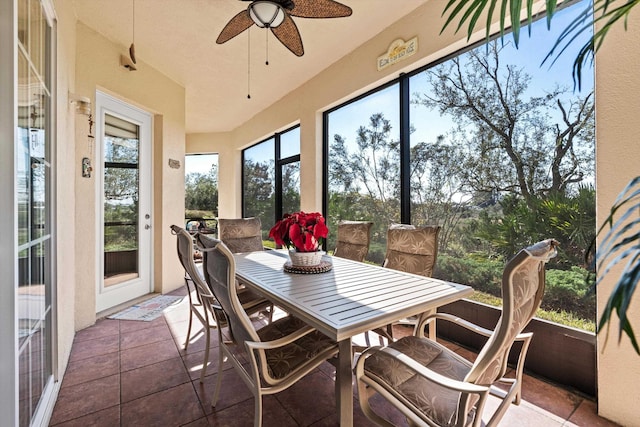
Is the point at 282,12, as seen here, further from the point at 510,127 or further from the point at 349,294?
the point at 349,294

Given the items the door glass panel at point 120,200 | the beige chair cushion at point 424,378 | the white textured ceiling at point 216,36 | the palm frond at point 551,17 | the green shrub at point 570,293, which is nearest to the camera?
the palm frond at point 551,17

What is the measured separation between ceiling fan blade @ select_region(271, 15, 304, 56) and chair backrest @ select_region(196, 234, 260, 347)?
1.89 metres

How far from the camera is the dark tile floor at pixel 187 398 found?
65.5 inches

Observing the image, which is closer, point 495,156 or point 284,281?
point 284,281

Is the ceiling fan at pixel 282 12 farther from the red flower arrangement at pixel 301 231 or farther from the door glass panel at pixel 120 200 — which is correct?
the door glass panel at pixel 120 200

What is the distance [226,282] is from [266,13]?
77.2 inches

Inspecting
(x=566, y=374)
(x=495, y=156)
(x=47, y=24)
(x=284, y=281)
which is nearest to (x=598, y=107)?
(x=495, y=156)

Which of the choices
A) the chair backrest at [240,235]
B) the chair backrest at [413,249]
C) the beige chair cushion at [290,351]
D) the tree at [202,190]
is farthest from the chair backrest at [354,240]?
the tree at [202,190]

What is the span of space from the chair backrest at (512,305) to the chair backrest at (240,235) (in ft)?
8.54

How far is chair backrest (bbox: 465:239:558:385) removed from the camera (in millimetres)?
955

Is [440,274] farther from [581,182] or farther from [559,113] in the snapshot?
[559,113]

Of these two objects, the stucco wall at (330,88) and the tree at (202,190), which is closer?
the stucco wall at (330,88)

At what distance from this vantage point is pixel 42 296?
169 cm

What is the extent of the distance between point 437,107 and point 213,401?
9.58 feet
